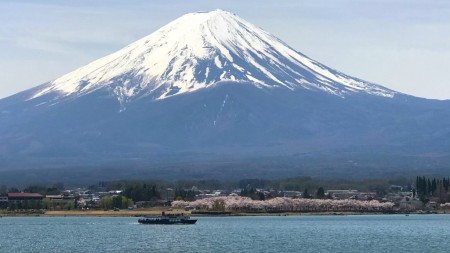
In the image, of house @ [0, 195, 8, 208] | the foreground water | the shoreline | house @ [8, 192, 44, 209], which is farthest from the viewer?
house @ [0, 195, 8, 208]

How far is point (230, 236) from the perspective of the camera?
78938 millimetres

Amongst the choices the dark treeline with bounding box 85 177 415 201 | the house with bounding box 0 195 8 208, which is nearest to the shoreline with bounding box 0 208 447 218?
the house with bounding box 0 195 8 208

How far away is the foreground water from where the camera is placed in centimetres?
6744

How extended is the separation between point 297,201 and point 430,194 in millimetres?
14029

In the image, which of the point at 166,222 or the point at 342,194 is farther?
the point at 342,194

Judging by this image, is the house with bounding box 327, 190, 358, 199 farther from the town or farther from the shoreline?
the shoreline

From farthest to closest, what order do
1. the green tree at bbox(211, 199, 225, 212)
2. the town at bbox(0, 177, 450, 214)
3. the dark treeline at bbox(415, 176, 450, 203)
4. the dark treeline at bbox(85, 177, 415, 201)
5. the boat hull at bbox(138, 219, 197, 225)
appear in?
the dark treeline at bbox(85, 177, 415, 201) < the dark treeline at bbox(415, 176, 450, 203) < the town at bbox(0, 177, 450, 214) < the green tree at bbox(211, 199, 225, 212) < the boat hull at bbox(138, 219, 197, 225)

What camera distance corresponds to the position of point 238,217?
387 feet

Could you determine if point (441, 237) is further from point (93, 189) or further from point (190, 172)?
point (190, 172)

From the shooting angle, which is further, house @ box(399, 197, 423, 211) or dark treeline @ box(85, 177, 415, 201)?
dark treeline @ box(85, 177, 415, 201)

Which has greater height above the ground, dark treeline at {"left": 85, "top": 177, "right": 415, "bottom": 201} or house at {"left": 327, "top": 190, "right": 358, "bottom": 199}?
dark treeline at {"left": 85, "top": 177, "right": 415, "bottom": 201}

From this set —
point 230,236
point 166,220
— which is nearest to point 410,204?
point 166,220

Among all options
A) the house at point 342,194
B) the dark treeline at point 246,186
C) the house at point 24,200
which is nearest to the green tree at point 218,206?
the dark treeline at point 246,186

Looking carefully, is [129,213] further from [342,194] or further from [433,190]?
[342,194]
